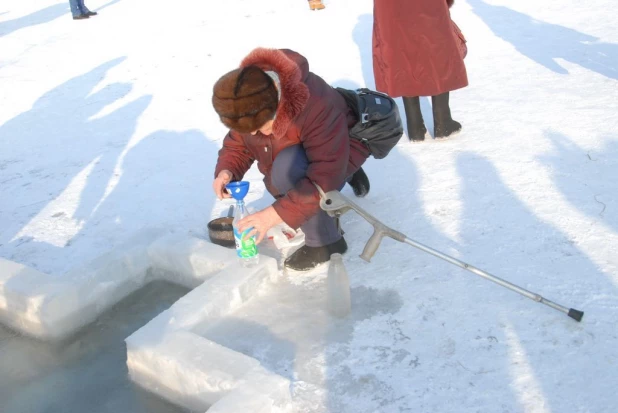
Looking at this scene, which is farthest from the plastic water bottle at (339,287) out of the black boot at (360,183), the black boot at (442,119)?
the black boot at (442,119)

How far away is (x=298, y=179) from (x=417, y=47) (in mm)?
1810

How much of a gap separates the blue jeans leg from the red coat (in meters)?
1.61

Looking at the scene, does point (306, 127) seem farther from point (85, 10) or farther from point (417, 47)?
point (85, 10)

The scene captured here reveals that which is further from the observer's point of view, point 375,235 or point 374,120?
point 374,120

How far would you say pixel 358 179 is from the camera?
3.70m

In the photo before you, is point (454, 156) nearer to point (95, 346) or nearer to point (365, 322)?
point (365, 322)

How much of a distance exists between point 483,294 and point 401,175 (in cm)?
141

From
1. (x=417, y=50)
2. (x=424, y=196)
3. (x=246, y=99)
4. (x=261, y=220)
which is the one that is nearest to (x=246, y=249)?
(x=261, y=220)

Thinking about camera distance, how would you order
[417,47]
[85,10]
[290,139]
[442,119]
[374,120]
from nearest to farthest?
[290,139], [374,120], [417,47], [442,119], [85,10]

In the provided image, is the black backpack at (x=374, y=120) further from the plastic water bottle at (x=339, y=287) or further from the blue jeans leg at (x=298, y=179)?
the plastic water bottle at (x=339, y=287)

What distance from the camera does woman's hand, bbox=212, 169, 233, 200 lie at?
3.03 m

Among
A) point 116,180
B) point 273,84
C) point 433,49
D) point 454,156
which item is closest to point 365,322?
point 273,84

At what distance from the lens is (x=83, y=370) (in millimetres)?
2625

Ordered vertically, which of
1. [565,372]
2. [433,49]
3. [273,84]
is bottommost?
[565,372]
